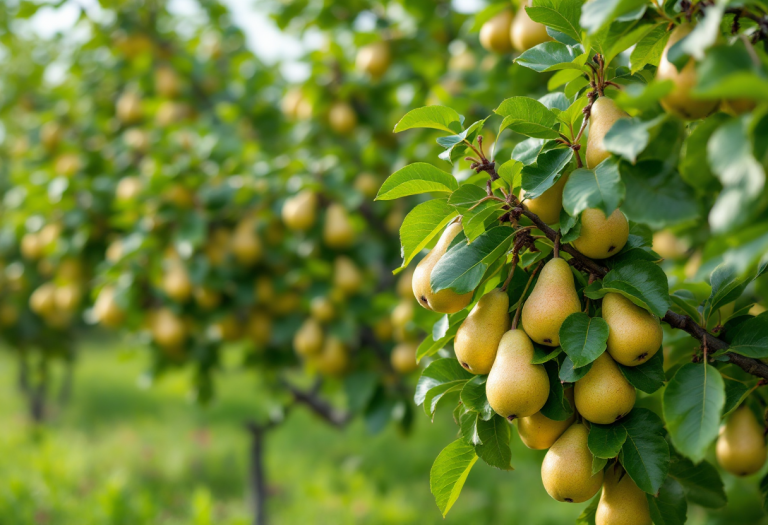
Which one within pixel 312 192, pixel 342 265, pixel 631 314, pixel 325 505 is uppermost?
pixel 631 314

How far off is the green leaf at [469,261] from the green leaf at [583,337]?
125 millimetres

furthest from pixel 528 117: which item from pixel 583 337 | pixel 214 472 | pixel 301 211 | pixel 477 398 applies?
pixel 214 472

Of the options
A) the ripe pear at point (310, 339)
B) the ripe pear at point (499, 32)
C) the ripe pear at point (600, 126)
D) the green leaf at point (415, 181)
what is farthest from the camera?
the ripe pear at point (310, 339)

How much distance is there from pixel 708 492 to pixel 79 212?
93.7 inches

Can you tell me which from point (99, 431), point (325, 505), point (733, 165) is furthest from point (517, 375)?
point (99, 431)

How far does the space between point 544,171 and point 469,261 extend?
0.15m

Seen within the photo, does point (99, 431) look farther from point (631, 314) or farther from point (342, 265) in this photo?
point (631, 314)

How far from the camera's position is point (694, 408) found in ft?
2.32

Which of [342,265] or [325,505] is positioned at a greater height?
[342,265]

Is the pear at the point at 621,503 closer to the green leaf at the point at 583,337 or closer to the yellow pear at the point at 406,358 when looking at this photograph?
the green leaf at the point at 583,337

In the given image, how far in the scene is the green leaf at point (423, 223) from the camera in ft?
2.84

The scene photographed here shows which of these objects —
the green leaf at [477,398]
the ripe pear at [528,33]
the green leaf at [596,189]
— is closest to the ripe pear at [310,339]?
the ripe pear at [528,33]

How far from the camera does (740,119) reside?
545 millimetres

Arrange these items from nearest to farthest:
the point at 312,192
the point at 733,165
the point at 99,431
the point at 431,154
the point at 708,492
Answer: the point at 733,165
the point at 708,492
the point at 431,154
the point at 312,192
the point at 99,431
